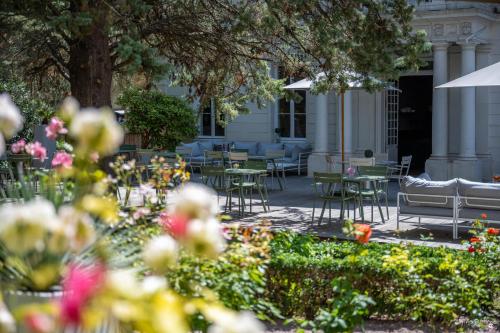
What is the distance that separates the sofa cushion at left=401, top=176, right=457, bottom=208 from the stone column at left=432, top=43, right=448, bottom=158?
24.6ft

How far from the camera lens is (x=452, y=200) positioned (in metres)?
10.0

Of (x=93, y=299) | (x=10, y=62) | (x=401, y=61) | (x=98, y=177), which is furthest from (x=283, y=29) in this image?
(x=93, y=299)

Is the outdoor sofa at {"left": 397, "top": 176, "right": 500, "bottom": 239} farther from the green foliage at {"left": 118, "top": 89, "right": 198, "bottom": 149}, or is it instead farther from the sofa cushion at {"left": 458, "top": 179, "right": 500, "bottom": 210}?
the green foliage at {"left": 118, "top": 89, "right": 198, "bottom": 149}

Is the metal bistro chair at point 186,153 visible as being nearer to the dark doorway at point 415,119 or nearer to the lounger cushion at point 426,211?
the dark doorway at point 415,119

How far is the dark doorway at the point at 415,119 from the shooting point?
21797 mm

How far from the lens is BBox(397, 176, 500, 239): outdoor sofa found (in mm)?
9781

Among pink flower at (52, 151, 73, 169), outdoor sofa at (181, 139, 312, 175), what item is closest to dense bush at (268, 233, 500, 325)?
pink flower at (52, 151, 73, 169)

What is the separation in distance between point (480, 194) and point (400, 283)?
459 centimetres

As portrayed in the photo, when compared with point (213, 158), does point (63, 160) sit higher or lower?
higher

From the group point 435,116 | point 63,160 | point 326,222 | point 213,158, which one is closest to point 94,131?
point 63,160

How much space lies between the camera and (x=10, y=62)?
1232cm

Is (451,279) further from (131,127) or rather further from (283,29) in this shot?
(131,127)

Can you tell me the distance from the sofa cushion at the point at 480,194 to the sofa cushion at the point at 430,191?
12 centimetres

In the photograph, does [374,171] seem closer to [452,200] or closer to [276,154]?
[452,200]
